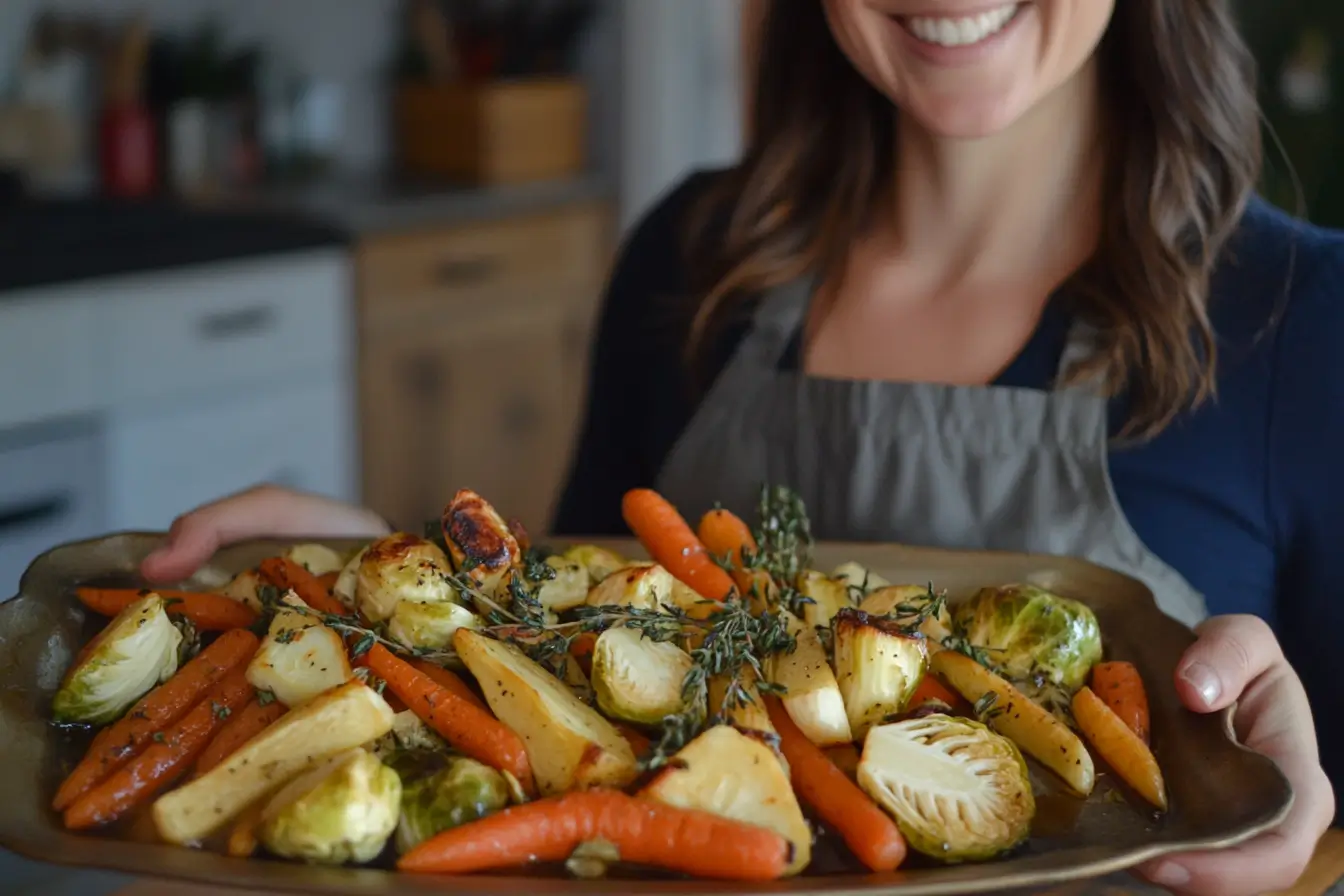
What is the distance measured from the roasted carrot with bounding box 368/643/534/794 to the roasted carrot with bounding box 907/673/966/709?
0.29m

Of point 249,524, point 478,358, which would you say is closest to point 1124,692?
point 249,524

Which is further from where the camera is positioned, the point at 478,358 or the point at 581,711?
the point at 478,358

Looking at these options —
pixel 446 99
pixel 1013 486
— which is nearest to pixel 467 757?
pixel 1013 486

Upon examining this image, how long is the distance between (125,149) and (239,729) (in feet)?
9.63

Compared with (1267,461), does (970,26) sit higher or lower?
higher

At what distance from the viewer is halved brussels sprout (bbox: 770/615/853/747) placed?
3.38 ft

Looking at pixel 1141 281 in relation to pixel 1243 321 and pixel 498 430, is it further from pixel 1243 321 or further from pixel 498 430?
pixel 498 430

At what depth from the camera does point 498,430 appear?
3975 millimetres

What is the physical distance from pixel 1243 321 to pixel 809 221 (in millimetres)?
531

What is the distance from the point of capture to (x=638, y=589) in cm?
115

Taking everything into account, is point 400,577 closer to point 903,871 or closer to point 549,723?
point 549,723

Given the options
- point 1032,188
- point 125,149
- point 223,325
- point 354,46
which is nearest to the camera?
point 1032,188

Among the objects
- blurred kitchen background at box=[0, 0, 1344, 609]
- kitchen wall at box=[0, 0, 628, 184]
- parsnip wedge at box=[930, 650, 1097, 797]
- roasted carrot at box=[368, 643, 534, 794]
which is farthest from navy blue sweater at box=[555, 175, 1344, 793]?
kitchen wall at box=[0, 0, 628, 184]

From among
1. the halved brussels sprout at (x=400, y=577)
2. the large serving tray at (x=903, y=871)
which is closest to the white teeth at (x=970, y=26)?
the large serving tray at (x=903, y=871)
